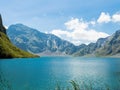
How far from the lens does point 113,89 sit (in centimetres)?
6706

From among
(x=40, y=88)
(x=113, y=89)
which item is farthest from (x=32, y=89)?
(x=113, y=89)

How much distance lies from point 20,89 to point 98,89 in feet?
62.0

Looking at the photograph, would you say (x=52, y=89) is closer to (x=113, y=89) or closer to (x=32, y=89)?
(x=32, y=89)

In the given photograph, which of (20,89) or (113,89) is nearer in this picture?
(20,89)

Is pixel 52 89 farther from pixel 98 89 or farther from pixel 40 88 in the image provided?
pixel 98 89

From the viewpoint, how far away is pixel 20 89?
62.5 meters

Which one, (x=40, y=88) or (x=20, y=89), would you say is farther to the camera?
(x=40, y=88)

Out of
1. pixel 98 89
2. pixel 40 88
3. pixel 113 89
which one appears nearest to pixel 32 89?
pixel 40 88

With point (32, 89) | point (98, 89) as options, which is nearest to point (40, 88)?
point (32, 89)

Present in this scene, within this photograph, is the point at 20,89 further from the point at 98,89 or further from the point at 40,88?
the point at 98,89

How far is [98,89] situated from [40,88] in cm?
1473

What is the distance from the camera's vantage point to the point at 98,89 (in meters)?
64.2

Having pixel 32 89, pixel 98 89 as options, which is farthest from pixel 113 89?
pixel 32 89

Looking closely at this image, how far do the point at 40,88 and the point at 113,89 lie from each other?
1866 centimetres
